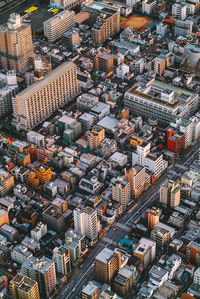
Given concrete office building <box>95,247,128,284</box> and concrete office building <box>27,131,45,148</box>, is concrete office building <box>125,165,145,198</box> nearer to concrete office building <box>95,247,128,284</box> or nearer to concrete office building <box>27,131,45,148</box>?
concrete office building <box>95,247,128,284</box>

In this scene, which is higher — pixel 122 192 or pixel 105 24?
pixel 105 24

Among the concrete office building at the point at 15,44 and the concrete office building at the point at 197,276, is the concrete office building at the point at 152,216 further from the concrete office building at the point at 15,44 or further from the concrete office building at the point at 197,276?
the concrete office building at the point at 15,44

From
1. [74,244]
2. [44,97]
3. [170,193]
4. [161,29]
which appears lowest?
[74,244]

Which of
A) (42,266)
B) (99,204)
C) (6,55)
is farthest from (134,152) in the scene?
(6,55)

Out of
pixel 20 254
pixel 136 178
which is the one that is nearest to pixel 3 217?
pixel 20 254

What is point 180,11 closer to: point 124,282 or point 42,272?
point 124,282

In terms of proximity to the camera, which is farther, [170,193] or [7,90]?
[7,90]

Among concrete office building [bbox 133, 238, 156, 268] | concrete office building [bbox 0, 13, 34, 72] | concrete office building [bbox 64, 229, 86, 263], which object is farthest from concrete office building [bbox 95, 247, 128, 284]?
concrete office building [bbox 0, 13, 34, 72]
